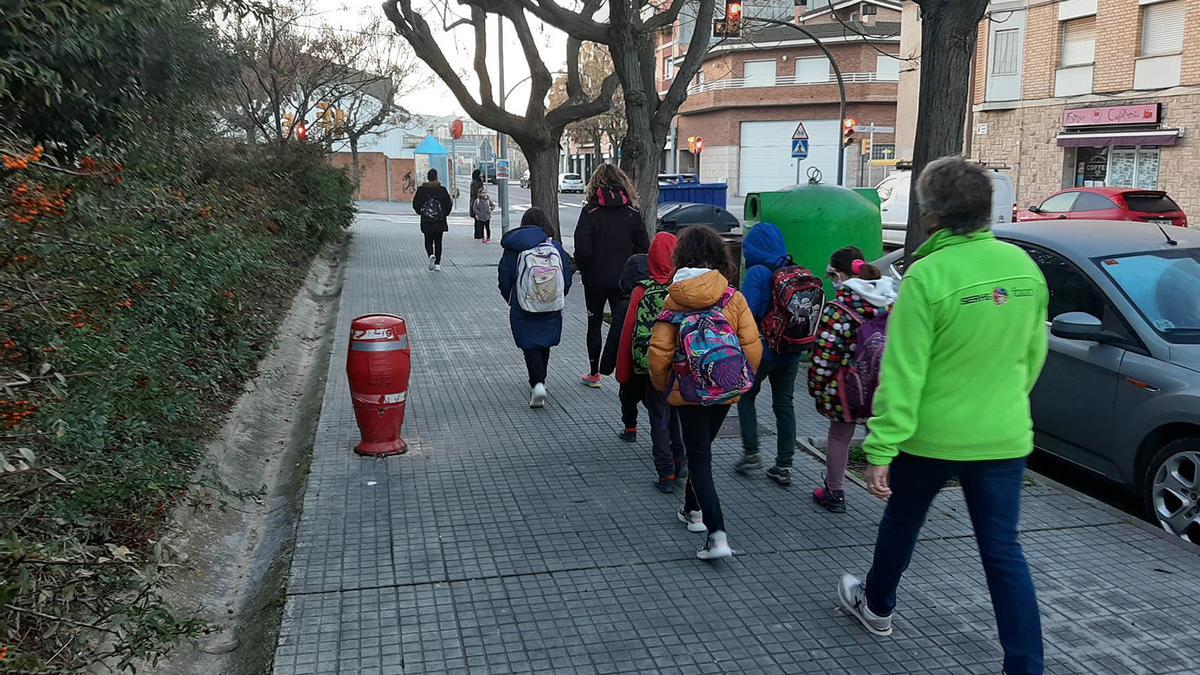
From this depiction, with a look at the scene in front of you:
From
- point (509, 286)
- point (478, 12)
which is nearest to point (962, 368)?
point (509, 286)

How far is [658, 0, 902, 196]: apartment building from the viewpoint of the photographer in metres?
52.6

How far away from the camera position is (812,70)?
53719 mm

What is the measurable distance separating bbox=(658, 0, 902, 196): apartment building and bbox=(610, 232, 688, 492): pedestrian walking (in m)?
47.9

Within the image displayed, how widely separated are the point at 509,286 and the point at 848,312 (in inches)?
127

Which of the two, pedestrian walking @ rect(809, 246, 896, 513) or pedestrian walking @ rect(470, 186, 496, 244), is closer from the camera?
pedestrian walking @ rect(809, 246, 896, 513)

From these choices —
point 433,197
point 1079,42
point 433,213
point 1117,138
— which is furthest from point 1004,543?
point 1079,42

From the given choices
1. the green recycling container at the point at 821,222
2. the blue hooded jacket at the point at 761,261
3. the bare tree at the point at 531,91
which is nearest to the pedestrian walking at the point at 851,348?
the blue hooded jacket at the point at 761,261

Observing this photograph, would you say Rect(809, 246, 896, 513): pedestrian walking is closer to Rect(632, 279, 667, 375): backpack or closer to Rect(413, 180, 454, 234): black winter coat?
Rect(632, 279, 667, 375): backpack

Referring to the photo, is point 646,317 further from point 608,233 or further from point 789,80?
point 789,80

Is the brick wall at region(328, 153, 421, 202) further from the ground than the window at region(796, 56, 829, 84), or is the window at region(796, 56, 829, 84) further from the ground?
the window at region(796, 56, 829, 84)

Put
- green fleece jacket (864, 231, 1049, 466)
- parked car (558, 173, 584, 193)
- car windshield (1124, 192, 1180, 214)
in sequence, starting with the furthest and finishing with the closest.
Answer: parked car (558, 173, 584, 193) < car windshield (1124, 192, 1180, 214) < green fleece jacket (864, 231, 1049, 466)

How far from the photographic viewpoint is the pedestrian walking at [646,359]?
17.1 feet

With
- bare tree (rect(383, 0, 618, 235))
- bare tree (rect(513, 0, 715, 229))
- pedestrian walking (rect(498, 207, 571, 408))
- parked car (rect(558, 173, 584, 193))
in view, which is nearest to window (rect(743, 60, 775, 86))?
parked car (rect(558, 173, 584, 193))

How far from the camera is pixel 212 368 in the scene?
6.34m
